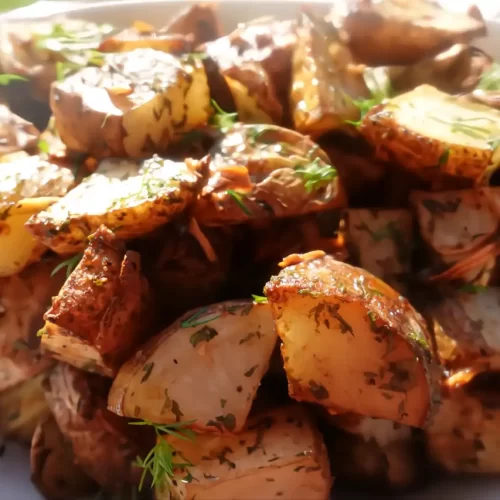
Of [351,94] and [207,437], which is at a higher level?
[351,94]

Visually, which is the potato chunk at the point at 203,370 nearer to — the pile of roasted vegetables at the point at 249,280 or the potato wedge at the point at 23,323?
the pile of roasted vegetables at the point at 249,280

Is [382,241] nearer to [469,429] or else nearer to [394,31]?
[469,429]

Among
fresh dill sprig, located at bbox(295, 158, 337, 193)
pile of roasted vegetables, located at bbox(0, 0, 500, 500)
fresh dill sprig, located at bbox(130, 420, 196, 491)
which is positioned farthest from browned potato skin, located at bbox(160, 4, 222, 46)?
fresh dill sprig, located at bbox(130, 420, 196, 491)

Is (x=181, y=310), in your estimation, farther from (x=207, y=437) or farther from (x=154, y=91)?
(x=154, y=91)

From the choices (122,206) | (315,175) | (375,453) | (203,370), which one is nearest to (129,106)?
(122,206)

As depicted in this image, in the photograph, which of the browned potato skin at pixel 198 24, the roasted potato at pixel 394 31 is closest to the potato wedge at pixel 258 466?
the roasted potato at pixel 394 31


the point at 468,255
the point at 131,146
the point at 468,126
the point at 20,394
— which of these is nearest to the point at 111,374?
the point at 20,394

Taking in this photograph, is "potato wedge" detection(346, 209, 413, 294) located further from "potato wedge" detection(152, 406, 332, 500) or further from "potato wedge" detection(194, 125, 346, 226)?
"potato wedge" detection(152, 406, 332, 500)
